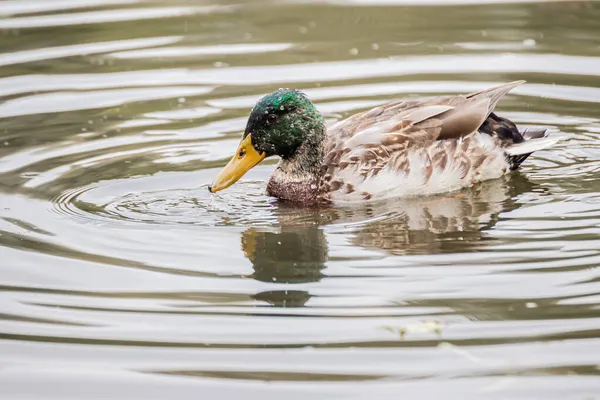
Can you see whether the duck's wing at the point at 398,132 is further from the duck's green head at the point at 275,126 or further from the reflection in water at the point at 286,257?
the reflection in water at the point at 286,257

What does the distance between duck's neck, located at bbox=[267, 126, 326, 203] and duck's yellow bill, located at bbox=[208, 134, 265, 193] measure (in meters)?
0.28

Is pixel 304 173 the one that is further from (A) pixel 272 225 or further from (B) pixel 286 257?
(B) pixel 286 257

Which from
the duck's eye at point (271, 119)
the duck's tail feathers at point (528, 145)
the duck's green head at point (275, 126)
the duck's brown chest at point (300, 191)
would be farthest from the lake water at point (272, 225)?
the duck's eye at point (271, 119)

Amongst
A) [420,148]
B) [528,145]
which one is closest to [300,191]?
[420,148]

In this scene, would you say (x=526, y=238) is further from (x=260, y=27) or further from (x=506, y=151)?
(x=260, y=27)

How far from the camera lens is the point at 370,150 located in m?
9.95

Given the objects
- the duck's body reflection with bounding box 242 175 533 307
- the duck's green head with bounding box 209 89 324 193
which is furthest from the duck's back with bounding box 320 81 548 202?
Result: the duck's green head with bounding box 209 89 324 193

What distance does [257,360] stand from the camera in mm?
6500

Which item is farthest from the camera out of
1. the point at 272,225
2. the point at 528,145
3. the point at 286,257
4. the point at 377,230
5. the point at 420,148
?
the point at 528,145

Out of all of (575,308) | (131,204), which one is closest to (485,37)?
(131,204)

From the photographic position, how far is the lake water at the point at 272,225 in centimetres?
645

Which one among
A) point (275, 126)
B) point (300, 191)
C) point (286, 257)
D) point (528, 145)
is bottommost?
point (286, 257)

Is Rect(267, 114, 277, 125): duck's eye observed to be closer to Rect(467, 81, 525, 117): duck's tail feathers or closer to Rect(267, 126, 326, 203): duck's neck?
Rect(267, 126, 326, 203): duck's neck

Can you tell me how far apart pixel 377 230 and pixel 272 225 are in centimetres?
87
